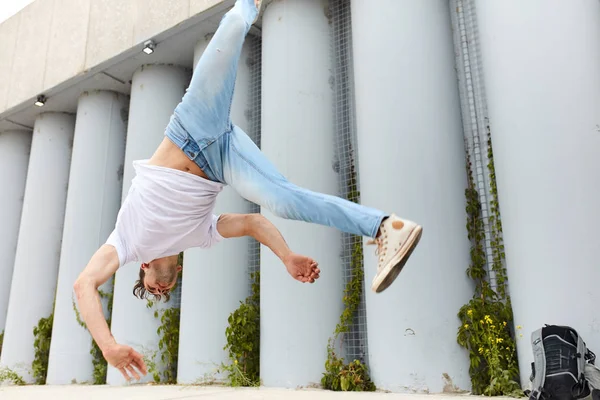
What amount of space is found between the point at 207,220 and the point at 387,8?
3626 mm

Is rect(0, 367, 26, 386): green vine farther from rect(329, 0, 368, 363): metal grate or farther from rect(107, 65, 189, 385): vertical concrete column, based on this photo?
rect(329, 0, 368, 363): metal grate

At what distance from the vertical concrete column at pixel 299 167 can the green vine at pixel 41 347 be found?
163 inches

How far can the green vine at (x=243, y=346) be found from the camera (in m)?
5.62

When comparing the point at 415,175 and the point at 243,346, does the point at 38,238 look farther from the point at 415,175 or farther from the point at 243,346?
the point at 415,175

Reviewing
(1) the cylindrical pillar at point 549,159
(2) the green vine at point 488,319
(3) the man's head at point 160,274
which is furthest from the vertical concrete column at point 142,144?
(1) the cylindrical pillar at point 549,159

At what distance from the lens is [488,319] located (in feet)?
14.4

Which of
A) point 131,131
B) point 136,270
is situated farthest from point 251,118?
point 136,270

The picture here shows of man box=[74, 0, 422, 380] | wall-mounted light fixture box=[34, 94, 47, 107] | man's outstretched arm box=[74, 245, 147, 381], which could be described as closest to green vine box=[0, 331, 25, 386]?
wall-mounted light fixture box=[34, 94, 47, 107]

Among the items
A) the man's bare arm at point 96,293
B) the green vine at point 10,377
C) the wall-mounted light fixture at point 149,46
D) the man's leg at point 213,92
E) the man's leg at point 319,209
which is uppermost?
the wall-mounted light fixture at point 149,46

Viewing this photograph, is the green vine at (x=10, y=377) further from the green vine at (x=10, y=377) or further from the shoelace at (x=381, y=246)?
the shoelace at (x=381, y=246)

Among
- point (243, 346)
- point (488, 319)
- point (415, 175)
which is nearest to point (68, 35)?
point (243, 346)

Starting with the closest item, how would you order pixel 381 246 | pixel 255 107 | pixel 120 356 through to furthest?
pixel 120 356 → pixel 381 246 → pixel 255 107

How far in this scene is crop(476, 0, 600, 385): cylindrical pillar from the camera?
399 centimetres

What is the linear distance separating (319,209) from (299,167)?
11.0 ft
